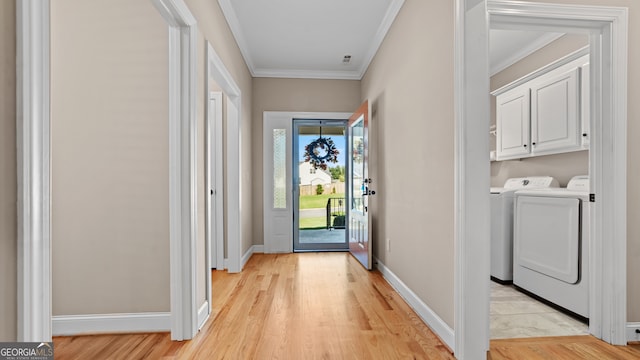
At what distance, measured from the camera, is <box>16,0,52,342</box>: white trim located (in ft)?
3.04

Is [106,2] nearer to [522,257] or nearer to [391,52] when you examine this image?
[391,52]

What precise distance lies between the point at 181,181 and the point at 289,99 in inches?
126

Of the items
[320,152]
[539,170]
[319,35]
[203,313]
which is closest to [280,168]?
[320,152]

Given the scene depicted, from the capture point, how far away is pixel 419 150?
2670 mm

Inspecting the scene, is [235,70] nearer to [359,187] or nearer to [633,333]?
[359,187]

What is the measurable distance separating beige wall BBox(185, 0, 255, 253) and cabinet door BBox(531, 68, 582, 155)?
10.2ft

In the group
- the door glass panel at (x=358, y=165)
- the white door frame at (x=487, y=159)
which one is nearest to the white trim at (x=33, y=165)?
the white door frame at (x=487, y=159)

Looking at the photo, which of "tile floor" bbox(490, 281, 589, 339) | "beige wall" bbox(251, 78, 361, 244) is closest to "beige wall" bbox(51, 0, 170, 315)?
"tile floor" bbox(490, 281, 589, 339)

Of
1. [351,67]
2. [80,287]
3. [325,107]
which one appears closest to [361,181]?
[325,107]

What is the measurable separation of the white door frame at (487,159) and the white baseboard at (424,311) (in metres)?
0.14

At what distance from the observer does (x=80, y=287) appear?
2.25m

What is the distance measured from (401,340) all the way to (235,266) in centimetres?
227

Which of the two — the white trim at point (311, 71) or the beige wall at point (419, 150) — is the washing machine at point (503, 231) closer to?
the beige wall at point (419, 150)
